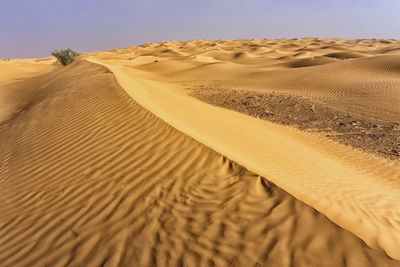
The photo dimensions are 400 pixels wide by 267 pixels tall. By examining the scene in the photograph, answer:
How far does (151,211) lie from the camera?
3.10 m

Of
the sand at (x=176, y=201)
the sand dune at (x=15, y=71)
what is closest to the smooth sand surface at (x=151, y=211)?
the sand at (x=176, y=201)

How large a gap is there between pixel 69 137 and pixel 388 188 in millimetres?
6370

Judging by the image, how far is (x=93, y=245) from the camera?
9.16 ft

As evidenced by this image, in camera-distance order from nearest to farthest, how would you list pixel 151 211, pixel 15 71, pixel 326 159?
1. pixel 151 211
2. pixel 326 159
3. pixel 15 71

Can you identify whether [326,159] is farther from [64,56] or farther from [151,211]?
[64,56]

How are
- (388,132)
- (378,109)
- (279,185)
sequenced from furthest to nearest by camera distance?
(378,109) → (388,132) → (279,185)

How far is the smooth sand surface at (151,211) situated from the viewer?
249 cm

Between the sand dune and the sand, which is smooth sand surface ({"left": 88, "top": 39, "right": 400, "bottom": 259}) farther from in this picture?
the sand dune

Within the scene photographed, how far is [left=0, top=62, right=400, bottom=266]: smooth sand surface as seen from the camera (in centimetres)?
249

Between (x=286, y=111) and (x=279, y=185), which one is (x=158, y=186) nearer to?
(x=279, y=185)

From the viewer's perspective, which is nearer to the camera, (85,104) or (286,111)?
(85,104)

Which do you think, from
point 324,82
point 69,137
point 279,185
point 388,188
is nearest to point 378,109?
point 324,82

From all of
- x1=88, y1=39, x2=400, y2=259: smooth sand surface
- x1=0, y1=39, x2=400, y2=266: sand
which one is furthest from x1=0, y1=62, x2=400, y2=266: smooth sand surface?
x1=88, y1=39, x2=400, y2=259: smooth sand surface

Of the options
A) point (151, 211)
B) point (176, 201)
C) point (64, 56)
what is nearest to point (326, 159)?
point (176, 201)
